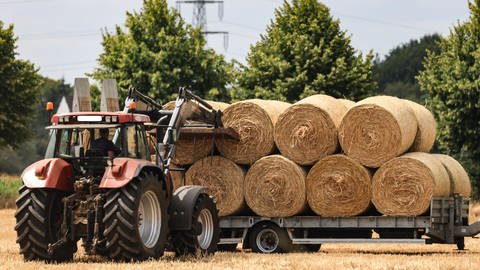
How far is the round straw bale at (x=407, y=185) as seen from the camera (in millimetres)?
20797

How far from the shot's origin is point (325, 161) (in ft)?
71.1

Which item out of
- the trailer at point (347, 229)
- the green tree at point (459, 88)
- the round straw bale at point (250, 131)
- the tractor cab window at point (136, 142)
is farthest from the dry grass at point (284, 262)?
the green tree at point (459, 88)

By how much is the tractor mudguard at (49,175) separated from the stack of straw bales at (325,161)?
214 inches

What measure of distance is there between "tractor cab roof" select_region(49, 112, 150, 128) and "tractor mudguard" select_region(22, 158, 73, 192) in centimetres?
78

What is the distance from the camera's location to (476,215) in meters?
33.6

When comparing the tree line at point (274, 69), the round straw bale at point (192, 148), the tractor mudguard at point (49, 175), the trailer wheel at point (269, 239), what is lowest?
the trailer wheel at point (269, 239)

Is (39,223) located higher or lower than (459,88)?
lower

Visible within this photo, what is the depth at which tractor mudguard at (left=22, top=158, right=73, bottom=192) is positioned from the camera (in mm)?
17375

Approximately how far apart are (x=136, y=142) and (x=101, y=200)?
4.97ft

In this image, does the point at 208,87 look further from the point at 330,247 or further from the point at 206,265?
the point at 206,265

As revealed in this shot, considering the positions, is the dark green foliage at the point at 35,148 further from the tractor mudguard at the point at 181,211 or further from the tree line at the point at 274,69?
the tractor mudguard at the point at 181,211

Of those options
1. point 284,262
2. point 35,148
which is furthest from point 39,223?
point 35,148

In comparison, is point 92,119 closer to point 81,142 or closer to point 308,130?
point 81,142

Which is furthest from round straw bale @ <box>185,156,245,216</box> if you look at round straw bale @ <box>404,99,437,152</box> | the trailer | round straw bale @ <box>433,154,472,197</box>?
round straw bale @ <box>433,154,472,197</box>
